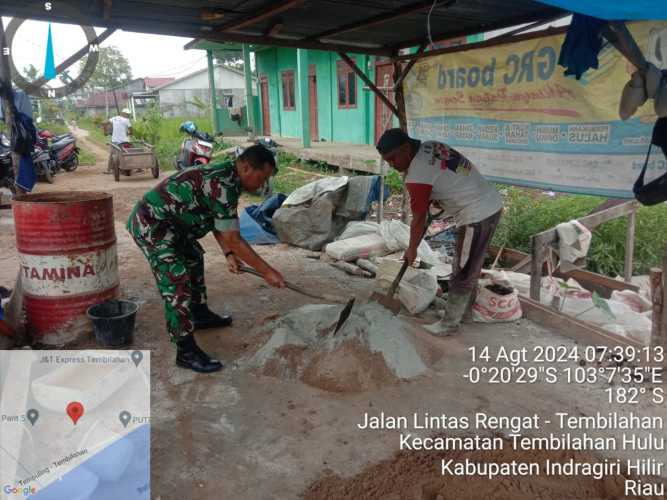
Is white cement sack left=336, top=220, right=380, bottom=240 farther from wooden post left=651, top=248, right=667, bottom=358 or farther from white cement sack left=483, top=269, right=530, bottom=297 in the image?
wooden post left=651, top=248, right=667, bottom=358

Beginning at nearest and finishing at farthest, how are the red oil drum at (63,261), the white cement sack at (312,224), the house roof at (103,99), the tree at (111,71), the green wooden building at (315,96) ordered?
the red oil drum at (63,261) → the white cement sack at (312,224) → the green wooden building at (315,96) → the tree at (111,71) → the house roof at (103,99)

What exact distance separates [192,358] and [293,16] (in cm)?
302

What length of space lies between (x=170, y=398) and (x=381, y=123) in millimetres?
10316

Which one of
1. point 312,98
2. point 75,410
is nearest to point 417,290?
point 75,410

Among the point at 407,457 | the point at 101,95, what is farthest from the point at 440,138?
the point at 101,95

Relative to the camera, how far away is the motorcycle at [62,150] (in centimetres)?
1304

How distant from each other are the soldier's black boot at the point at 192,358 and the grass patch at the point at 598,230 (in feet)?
14.3

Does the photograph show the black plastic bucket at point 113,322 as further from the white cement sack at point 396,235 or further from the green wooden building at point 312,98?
the green wooden building at point 312,98

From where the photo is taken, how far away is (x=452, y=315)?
3.99 metres

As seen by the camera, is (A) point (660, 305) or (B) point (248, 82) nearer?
(A) point (660, 305)

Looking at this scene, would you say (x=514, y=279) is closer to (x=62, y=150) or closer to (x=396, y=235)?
(x=396, y=235)

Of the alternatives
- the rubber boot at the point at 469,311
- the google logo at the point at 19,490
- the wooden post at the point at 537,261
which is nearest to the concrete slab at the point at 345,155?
the wooden post at the point at 537,261

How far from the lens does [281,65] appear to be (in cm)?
1817

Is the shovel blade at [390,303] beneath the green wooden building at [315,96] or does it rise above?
beneath
